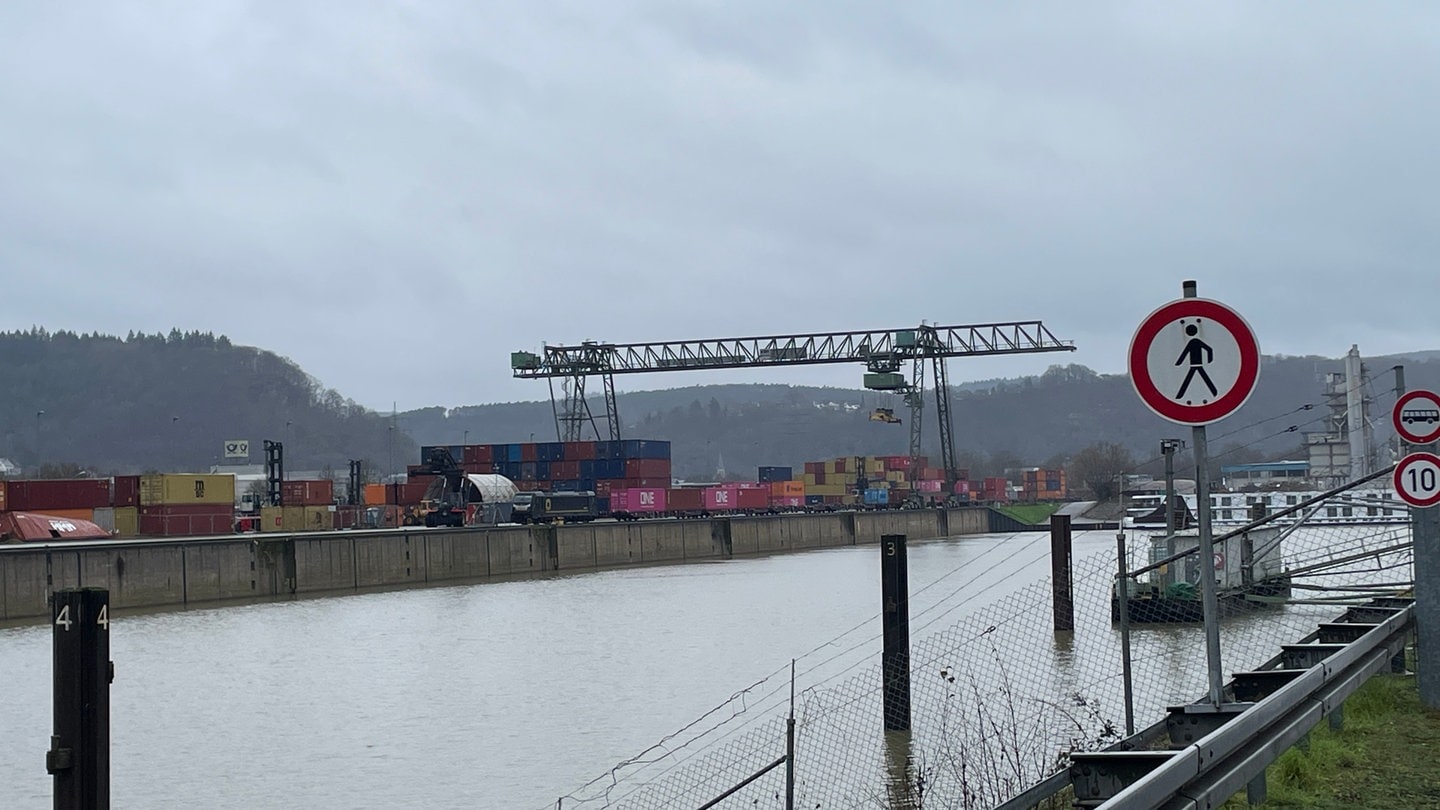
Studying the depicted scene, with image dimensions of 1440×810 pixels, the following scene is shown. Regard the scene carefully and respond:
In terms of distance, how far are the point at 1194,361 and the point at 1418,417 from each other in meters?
4.21

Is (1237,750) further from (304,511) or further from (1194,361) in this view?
(304,511)

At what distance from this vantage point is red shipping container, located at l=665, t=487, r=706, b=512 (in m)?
87.8

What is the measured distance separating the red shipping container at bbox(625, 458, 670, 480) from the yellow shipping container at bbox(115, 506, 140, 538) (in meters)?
33.9

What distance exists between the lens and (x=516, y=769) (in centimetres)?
1578

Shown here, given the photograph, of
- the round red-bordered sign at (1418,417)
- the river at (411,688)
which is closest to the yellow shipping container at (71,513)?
the river at (411,688)

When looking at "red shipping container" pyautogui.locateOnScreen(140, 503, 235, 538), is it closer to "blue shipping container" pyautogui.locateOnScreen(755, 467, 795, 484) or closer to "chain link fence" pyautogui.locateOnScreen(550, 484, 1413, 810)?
"chain link fence" pyautogui.locateOnScreen(550, 484, 1413, 810)

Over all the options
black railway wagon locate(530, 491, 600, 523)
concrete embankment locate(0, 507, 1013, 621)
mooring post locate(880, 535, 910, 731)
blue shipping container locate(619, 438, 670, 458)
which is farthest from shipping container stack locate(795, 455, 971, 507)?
mooring post locate(880, 535, 910, 731)

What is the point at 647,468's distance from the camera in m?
86.2

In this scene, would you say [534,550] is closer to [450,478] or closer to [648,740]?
[450,478]

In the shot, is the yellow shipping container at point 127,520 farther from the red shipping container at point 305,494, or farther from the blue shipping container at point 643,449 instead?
the blue shipping container at point 643,449

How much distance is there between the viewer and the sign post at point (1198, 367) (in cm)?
631

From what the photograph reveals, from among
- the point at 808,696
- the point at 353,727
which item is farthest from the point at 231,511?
the point at 808,696

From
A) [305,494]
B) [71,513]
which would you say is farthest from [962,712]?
[305,494]

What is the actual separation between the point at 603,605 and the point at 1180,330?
33.6 meters
